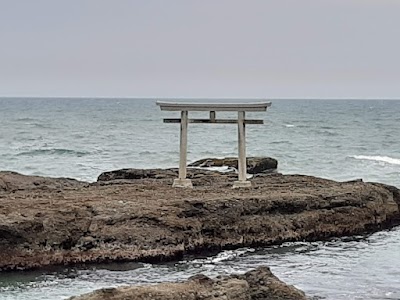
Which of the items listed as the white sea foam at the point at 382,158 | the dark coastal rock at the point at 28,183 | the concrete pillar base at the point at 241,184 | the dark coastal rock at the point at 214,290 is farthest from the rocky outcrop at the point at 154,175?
the white sea foam at the point at 382,158

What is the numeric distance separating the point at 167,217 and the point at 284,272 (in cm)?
229

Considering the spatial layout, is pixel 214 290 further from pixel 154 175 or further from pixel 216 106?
pixel 154 175

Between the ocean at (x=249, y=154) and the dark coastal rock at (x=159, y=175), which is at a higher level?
the dark coastal rock at (x=159, y=175)

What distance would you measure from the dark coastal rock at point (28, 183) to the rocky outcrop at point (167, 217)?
110 millimetres

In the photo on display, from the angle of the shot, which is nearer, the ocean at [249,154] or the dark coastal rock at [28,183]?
the ocean at [249,154]

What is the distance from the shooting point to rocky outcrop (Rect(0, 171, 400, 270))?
13.3 metres

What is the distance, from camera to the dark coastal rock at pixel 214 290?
880 centimetres

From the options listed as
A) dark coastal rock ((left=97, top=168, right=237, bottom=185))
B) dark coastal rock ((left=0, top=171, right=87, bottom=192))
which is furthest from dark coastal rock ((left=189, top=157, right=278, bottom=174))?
dark coastal rock ((left=0, top=171, right=87, bottom=192))

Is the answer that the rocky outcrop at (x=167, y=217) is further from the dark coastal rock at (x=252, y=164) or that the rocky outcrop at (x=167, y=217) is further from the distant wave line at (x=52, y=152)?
the distant wave line at (x=52, y=152)

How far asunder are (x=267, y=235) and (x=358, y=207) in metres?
2.53

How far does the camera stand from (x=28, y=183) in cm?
1803

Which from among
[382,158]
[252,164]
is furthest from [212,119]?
[382,158]

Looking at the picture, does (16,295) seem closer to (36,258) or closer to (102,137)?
(36,258)

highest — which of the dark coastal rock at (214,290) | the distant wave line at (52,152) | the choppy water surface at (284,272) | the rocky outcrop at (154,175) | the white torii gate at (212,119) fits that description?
the white torii gate at (212,119)
